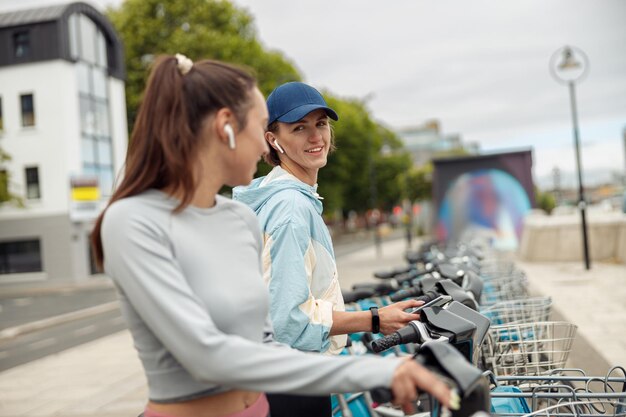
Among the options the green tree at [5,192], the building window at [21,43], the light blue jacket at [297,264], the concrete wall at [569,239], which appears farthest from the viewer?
the building window at [21,43]

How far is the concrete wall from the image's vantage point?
17984mm

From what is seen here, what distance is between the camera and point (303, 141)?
2.81 metres

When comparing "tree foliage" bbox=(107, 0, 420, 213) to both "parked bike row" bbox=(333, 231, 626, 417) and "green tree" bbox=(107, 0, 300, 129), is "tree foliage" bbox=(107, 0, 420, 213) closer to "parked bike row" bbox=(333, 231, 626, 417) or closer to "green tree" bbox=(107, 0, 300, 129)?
"green tree" bbox=(107, 0, 300, 129)

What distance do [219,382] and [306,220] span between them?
101 centimetres

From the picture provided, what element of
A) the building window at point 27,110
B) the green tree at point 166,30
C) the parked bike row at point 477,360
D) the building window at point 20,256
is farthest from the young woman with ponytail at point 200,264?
the green tree at point 166,30

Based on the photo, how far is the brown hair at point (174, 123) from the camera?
170 centimetres

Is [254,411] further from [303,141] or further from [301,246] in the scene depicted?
[303,141]

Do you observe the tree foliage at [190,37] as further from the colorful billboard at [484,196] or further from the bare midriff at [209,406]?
the bare midriff at [209,406]

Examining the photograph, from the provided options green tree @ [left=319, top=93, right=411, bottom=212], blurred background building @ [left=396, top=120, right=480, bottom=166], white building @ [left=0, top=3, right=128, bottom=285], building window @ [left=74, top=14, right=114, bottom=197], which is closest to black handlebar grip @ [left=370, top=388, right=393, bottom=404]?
white building @ [left=0, top=3, right=128, bottom=285]

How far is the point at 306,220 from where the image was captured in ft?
→ 8.23

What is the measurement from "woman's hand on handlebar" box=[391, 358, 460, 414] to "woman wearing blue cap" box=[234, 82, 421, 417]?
79 centimetres

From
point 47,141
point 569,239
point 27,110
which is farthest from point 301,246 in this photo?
point 27,110

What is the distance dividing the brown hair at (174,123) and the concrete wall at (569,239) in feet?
57.3

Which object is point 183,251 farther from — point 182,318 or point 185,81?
point 185,81
